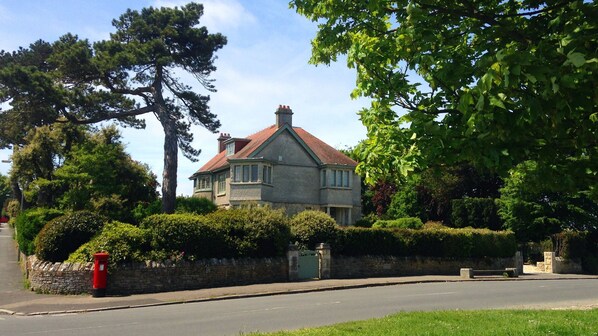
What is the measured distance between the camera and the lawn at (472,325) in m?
9.41

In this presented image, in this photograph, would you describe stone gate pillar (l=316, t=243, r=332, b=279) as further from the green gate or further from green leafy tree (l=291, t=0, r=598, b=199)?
green leafy tree (l=291, t=0, r=598, b=199)

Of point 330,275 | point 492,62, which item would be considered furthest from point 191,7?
point 492,62

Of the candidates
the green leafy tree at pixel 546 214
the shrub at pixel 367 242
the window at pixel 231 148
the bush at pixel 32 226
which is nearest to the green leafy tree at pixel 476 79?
the shrub at pixel 367 242

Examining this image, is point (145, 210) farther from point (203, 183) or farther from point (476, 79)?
point (476, 79)

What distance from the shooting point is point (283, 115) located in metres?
45.6

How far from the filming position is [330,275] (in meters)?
25.8

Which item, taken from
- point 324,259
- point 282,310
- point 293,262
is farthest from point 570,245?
point 282,310

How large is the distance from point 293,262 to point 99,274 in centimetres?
855

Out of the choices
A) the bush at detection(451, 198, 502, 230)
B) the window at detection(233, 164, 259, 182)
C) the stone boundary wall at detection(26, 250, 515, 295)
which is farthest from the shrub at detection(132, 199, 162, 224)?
the bush at detection(451, 198, 502, 230)

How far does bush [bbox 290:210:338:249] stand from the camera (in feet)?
86.1

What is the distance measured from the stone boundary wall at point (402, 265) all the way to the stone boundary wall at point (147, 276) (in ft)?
17.5

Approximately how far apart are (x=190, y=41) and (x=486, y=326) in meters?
29.1

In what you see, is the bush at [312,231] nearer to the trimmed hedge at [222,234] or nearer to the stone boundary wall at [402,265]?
the stone boundary wall at [402,265]

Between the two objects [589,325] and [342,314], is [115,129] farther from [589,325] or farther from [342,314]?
[589,325]
